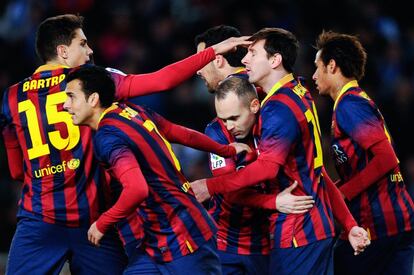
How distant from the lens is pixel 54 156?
6.57 m

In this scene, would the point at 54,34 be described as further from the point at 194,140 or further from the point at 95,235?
the point at 95,235

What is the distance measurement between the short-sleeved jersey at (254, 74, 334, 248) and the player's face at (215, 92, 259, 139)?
0.17 meters

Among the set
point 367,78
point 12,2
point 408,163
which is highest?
point 12,2

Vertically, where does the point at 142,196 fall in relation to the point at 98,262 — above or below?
above

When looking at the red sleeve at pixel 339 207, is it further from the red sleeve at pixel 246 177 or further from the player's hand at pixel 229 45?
the player's hand at pixel 229 45

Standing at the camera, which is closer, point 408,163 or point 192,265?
point 192,265

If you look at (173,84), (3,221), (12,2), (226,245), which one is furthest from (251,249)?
(12,2)

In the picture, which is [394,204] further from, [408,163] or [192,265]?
[408,163]

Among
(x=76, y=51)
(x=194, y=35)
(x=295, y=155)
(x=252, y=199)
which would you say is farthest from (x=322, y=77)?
(x=194, y=35)

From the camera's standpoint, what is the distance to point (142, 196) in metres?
5.46

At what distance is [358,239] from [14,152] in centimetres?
248

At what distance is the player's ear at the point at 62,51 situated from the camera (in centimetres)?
680

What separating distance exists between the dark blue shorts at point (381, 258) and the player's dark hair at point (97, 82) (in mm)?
2046

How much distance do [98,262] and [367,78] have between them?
601 cm
